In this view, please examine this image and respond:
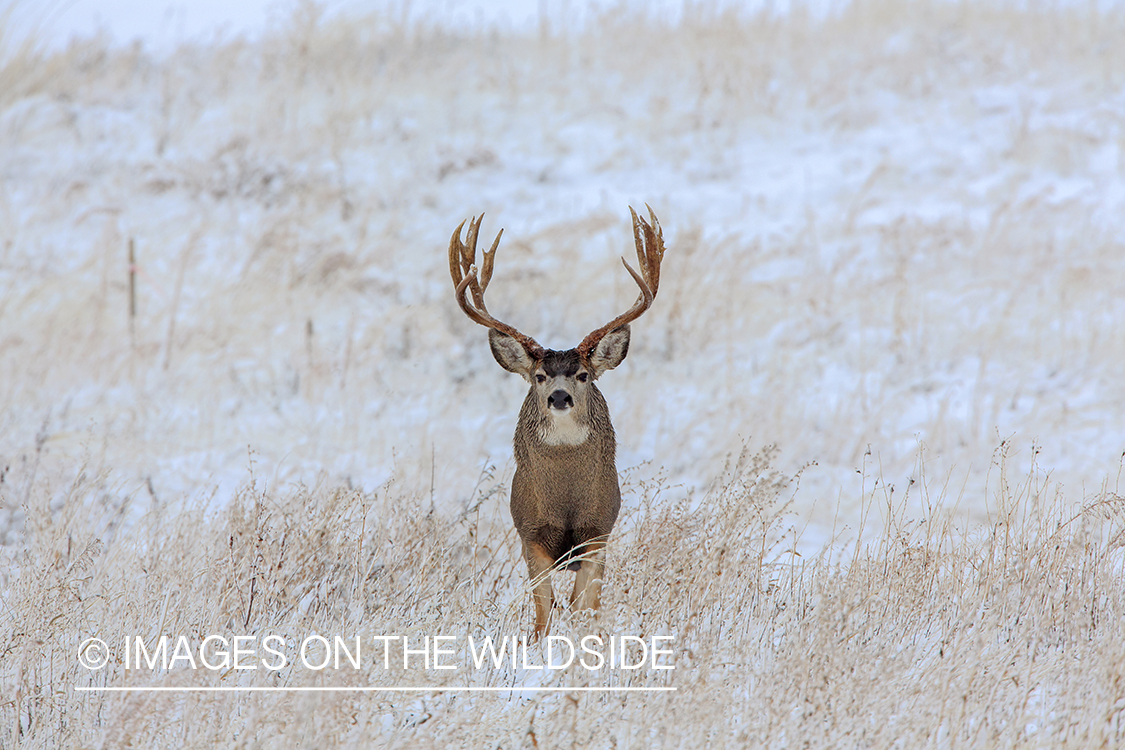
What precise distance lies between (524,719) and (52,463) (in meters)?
4.72

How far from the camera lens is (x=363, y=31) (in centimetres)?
1495

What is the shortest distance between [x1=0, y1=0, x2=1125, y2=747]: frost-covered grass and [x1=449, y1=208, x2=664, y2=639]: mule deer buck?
19 centimetres

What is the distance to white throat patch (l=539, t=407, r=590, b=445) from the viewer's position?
4.70m

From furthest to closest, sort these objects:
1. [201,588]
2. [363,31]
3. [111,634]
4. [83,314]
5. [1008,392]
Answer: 1. [363,31]
2. [83,314]
3. [1008,392]
4. [201,588]
5. [111,634]

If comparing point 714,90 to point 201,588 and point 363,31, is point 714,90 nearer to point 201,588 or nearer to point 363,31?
point 363,31

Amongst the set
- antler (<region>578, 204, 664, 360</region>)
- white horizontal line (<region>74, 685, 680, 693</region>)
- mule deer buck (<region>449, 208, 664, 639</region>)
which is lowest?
white horizontal line (<region>74, 685, 680, 693</region>)

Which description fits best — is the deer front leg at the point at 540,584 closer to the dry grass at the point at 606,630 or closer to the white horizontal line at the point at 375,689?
the dry grass at the point at 606,630

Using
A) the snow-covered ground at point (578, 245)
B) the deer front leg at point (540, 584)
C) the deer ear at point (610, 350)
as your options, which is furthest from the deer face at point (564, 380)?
the snow-covered ground at point (578, 245)

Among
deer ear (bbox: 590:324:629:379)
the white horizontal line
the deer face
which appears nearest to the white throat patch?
the deer face

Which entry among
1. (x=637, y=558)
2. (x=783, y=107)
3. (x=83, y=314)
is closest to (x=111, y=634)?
(x=637, y=558)

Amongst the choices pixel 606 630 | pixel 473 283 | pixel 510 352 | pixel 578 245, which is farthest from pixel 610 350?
pixel 578 245

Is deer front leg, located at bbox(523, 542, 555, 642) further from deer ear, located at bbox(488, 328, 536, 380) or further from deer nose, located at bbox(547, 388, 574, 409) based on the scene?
deer ear, located at bbox(488, 328, 536, 380)

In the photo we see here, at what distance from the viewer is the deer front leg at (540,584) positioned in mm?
4328

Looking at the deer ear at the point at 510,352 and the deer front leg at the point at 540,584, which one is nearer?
the deer front leg at the point at 540,584
